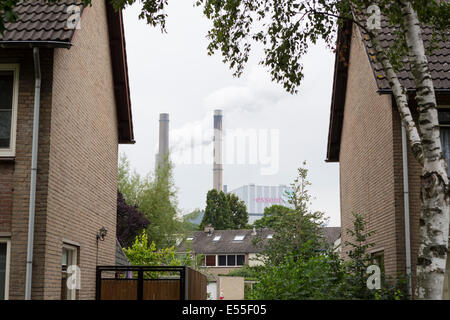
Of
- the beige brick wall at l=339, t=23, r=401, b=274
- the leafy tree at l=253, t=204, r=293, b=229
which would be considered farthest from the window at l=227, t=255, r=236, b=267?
the beige brick wall at l=339, t=23, r=401, b=274

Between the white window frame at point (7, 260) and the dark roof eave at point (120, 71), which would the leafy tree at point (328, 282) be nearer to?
the white window frame at point (7, 260)

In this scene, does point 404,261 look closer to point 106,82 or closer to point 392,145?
point 392,145

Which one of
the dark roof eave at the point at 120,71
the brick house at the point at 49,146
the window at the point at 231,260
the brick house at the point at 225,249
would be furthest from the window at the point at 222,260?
the brick house at the point at 49,146

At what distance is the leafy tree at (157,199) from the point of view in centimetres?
4497

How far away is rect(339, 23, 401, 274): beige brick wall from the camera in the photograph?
42.8 ft

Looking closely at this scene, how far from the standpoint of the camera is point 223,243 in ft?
195

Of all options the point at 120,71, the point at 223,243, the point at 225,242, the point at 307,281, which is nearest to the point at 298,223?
the point at 120,71

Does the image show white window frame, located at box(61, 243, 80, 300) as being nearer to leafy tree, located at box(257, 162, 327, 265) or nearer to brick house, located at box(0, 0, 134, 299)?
brick house, located at box(0, 0, 134, 299)

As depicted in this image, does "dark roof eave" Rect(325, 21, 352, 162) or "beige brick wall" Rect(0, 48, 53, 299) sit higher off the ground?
"dark roof eave" Rect(325, 21, 352, 162)

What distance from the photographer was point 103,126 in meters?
15.2

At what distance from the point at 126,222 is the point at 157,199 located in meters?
8.95

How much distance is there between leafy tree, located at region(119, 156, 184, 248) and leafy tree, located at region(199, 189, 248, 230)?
2678 centimetres

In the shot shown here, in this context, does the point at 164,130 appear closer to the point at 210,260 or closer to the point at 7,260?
the point at 210,260

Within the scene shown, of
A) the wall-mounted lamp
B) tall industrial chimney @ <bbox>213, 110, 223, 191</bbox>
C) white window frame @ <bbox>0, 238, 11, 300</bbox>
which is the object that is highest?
tall industrial chimney @ <bbox>213, 110, 223, 191</bbox>
